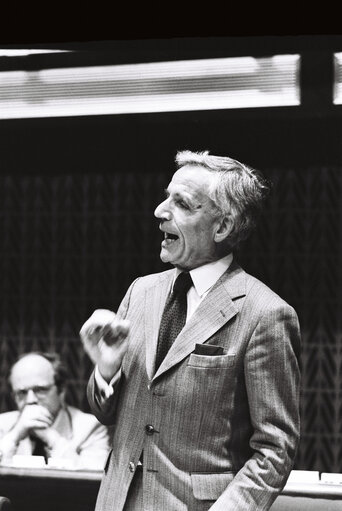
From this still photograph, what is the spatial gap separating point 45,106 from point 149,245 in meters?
0.63

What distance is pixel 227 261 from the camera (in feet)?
6.69

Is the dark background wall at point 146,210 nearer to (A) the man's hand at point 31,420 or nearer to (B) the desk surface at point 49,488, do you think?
(A) the man's hand at point 31,420

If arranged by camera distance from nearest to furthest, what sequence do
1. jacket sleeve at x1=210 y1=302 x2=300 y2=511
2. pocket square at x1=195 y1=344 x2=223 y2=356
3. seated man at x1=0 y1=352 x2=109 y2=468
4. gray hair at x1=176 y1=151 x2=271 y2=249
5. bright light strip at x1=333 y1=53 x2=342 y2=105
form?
jacket sleeve at x1=210 y1=302 x2=300 y2=511 → pocket square at x1=195 y1=344 x2=223 y2=356 → gray hair at x1=176 y1=151 x2=271 y2=249 → bright light strip at x1=333 y1=53 x2=342 y2=105 → seated man at x1=0 y1=352 x2=109 y2=468

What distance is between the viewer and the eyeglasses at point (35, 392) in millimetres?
2679

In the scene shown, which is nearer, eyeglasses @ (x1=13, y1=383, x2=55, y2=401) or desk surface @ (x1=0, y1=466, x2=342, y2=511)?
desk surface @ (x1=0, y1=466, x2=342, y2=511)

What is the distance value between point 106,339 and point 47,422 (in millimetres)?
950

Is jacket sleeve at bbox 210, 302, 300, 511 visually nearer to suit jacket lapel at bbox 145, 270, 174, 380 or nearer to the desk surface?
suit jacket lapel at bbox 145, 270, 174, 380

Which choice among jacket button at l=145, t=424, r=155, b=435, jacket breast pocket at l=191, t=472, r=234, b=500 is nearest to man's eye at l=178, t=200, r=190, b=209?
jacket button at l=145, t=424, r=155, b=435

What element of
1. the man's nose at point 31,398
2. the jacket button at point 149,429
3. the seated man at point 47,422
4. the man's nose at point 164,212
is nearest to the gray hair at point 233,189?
the man's nose at point 164,212

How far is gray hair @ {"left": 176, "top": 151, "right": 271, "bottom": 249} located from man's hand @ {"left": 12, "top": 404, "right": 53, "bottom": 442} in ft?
3.59

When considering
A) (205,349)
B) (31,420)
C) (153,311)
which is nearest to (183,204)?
(153,311)

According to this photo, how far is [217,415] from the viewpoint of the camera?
6.04 ft

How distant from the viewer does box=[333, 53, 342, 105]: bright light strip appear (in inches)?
94.2

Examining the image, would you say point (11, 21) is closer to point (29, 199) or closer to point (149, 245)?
point (29, 199)
